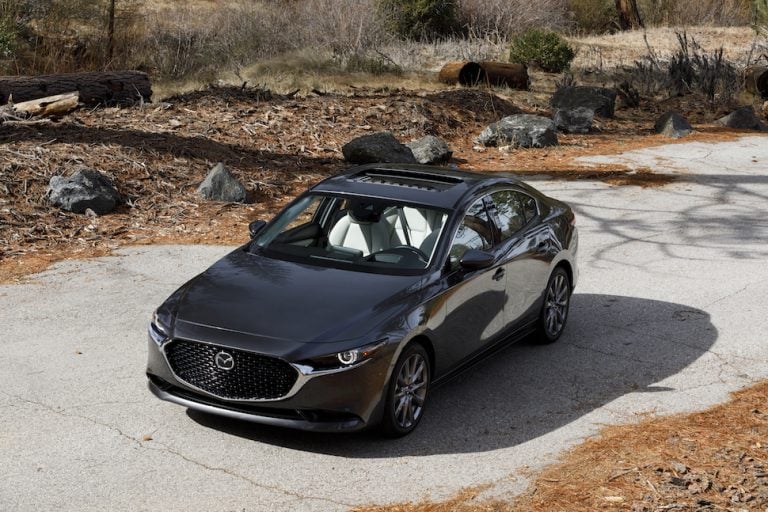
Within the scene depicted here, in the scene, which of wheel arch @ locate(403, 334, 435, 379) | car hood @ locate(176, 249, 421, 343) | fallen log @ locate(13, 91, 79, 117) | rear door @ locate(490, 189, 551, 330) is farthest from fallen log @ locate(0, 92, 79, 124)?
wheel arch @ locate(403, 334, 435, 379)

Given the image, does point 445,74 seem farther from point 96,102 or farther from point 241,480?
point 241,480

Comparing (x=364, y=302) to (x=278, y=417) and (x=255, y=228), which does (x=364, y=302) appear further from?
(x=255, y=228)

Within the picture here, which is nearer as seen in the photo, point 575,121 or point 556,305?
point 556,305

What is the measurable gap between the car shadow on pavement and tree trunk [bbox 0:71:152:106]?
10.1m

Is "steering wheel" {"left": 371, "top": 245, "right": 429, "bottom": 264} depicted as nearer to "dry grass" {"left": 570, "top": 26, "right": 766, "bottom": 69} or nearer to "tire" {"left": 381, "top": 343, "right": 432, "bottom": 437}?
"tire" {"left": 381, "top": 343, "right": 432, "bottom": 437}

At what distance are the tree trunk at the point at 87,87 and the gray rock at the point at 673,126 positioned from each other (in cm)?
977

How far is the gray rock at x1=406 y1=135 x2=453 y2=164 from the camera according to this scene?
56.0ft

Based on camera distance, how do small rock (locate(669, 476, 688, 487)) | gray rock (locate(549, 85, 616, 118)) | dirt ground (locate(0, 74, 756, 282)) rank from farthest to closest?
gray rock (locate(549, 85, 616, 118)) → dirt ground (locate(0, 74, 756, 282)) → small rock (locate(669, 476, 688, 487))

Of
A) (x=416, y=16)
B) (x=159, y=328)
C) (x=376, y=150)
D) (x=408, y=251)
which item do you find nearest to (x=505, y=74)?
(x=376, y=150)

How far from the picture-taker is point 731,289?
11039mm

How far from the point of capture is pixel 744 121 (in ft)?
72.2

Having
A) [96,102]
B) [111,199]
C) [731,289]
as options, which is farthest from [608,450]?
[96,102]

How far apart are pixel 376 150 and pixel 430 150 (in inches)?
41.4

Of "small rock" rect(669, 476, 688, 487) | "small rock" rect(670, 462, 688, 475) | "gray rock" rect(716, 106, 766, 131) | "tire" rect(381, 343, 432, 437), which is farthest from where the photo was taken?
"gray rock" rect(716, 106, 766, 131)
